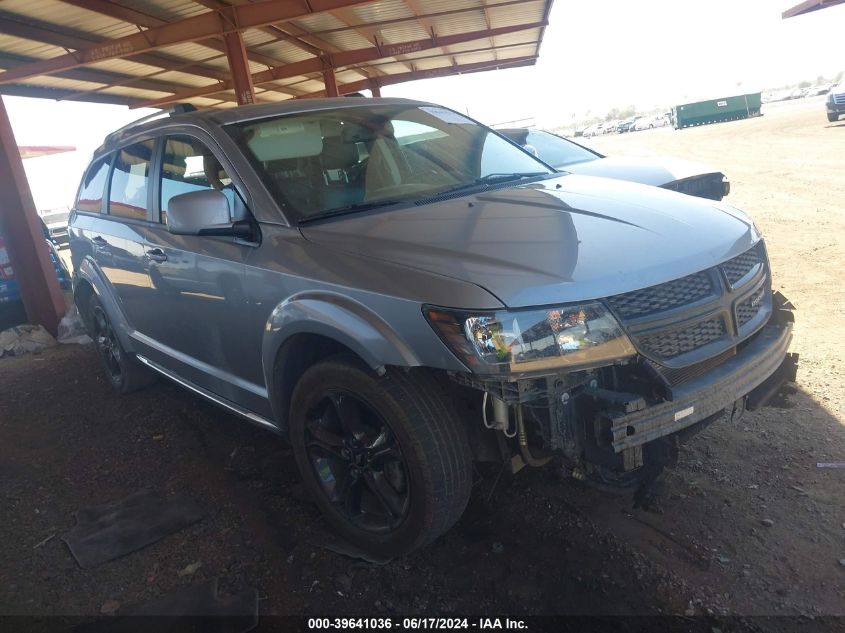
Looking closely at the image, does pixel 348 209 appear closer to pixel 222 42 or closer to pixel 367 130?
pixel 367 130

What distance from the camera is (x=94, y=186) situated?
503 cm

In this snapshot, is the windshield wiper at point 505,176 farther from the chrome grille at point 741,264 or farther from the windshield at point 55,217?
the windshield at point 55,217

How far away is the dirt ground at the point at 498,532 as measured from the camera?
256cm

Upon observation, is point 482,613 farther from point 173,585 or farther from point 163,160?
point 163,160

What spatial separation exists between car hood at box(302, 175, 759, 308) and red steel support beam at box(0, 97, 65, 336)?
21.9ft

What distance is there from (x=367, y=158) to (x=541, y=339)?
166 cm

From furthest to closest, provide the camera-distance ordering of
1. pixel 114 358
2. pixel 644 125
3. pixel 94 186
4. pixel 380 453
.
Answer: pixel 644 125 < pixel 114 358 < pixel 94 186 < pixel 380 453

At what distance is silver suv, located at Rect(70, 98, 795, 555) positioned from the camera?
2.30 metres

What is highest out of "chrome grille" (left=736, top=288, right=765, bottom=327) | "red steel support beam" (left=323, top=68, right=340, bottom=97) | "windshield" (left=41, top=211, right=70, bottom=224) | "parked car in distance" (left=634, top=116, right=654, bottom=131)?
"red steel support beam" (left=323, top=68, right=340, bottom=97)

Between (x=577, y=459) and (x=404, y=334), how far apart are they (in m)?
0.76

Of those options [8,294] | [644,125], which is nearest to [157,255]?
[8,294]

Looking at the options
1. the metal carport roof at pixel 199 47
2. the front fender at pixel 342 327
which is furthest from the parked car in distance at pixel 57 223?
the front fender at pixel 342 327

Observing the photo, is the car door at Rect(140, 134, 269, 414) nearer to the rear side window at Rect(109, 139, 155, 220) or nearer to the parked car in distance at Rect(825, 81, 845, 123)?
the rear side window at Rect(109, 139, 155, 220)

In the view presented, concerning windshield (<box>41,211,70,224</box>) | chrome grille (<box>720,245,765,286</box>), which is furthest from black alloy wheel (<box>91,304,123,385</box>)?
windshield (<box>41,211,70,224</box>)
